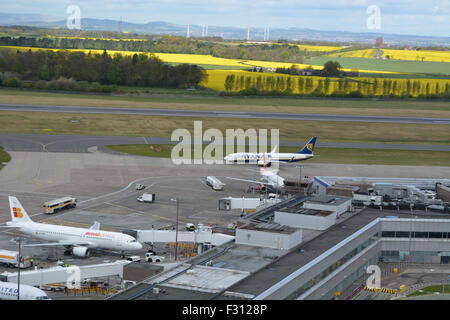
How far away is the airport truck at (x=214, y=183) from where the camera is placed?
101250mm

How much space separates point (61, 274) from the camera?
55.4 meters

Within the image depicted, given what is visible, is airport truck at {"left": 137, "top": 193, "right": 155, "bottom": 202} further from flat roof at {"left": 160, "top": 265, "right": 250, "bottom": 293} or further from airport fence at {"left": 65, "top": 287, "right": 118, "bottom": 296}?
flat roof at {"left": 160, "top": 265, "right": 250, "bottom": 293}

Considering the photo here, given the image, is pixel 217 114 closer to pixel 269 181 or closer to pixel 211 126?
pixel 211 126

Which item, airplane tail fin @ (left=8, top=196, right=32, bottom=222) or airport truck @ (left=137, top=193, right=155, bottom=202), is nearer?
airplane tail fin @ (left=8, top=196, right=32, bottom=222)

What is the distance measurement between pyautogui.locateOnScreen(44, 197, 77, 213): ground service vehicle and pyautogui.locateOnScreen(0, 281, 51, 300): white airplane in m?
32.2

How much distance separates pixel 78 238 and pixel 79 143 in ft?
239

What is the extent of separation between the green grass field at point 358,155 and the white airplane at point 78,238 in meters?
60.3

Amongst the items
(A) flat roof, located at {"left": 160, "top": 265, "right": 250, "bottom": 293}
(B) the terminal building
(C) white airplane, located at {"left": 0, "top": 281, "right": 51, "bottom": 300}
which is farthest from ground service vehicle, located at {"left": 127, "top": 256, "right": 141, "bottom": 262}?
(A) flat roof, located at {"left": 160, "top": 265, "right": 250, "bottom": 293}

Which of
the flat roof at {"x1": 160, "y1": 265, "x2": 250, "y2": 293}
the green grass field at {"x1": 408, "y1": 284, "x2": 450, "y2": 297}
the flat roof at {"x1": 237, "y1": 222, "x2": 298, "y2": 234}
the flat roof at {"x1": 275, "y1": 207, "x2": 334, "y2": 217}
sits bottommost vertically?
the green grass field at {"x1": 408, "y1": 284, "x2": 450, "y2": 297}

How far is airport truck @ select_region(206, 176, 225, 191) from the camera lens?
101 metres

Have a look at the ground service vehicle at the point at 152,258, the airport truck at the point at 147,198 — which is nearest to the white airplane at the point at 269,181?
the airport truck at the point at 147,198

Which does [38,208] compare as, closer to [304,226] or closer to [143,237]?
[143,237]

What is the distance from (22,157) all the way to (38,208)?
121 ft

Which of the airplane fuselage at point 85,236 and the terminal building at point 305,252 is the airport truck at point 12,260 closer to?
the airplane fuselage at point 85,236
